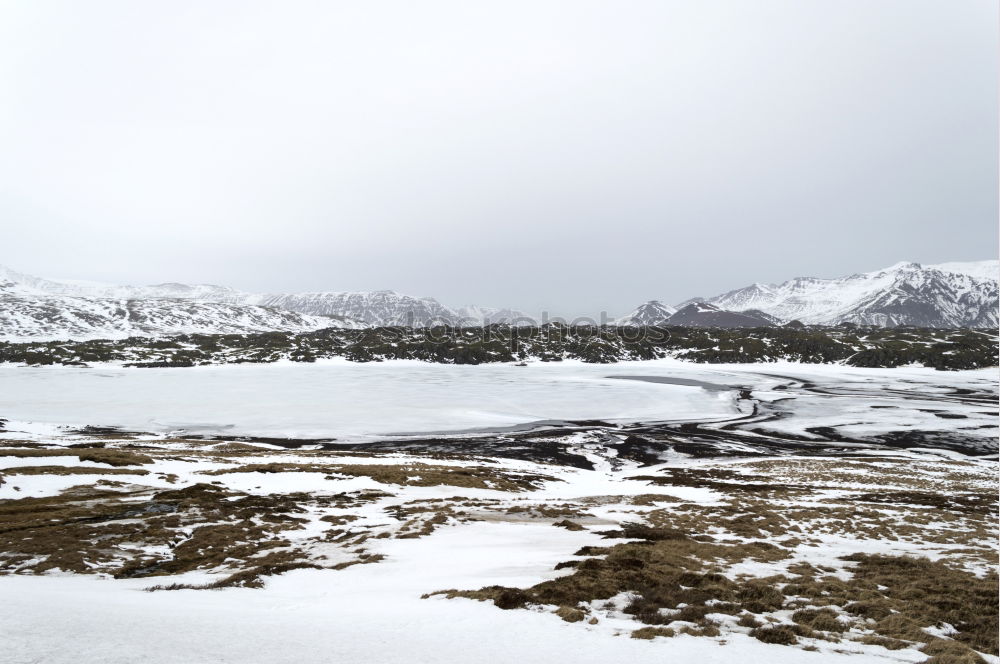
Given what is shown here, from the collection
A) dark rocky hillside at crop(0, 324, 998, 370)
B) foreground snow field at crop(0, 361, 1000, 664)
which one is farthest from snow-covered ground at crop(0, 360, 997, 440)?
dark rocky hillside at crop(0, 324, 998, 370)

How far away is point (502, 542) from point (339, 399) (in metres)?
71.8

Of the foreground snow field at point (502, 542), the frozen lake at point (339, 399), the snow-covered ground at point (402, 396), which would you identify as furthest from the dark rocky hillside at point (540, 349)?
the foreground snow field at point (502, 542)

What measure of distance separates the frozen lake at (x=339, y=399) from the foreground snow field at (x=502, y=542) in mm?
3387

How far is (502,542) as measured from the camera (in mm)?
19484

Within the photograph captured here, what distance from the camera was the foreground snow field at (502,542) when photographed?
8570mm

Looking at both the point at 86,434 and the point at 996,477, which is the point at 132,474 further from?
the point at 996,477

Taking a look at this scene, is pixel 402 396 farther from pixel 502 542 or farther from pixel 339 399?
pixel 502 542

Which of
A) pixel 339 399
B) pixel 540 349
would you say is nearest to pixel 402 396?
pixel 339 399

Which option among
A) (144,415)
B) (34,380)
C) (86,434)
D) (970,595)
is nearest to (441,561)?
(970,595)

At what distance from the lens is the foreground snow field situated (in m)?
8.57

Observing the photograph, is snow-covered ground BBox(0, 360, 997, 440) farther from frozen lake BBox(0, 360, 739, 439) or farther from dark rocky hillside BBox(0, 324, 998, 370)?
dark rocky hillside BBox(0, 324, 998, 370)

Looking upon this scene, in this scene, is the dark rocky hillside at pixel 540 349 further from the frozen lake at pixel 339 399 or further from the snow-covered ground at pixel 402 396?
the frozen lake at pixel 339 399

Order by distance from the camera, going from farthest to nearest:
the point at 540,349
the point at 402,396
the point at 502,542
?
the point at 540,349 → the point at 402,396 → the point at 502,542

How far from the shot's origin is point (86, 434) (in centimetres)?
5406
